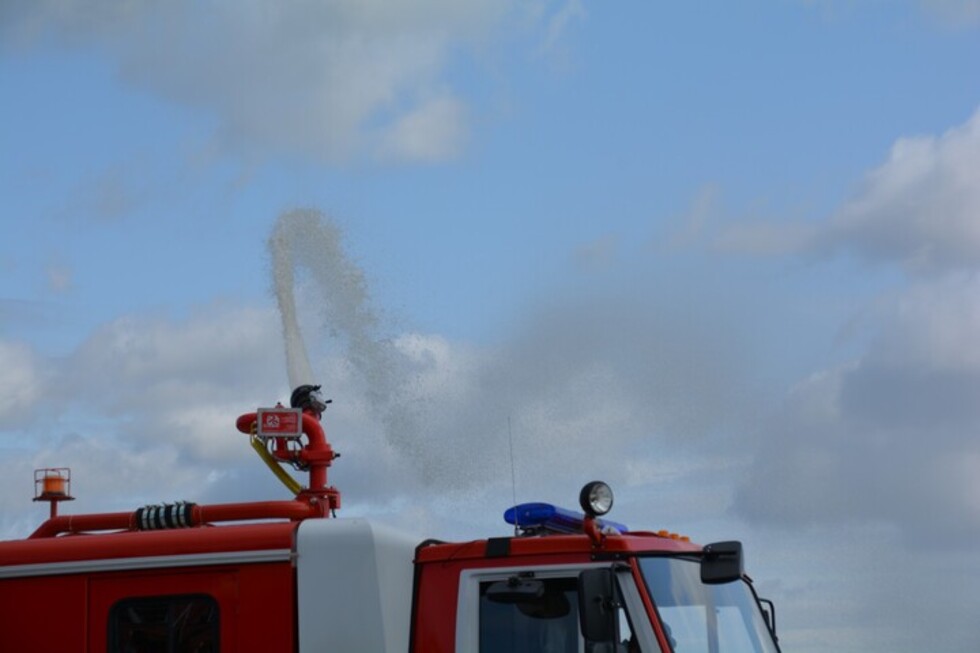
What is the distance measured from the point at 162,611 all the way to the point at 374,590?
1533 millimetres

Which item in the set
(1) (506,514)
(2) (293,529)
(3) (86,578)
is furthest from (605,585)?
(3) (86,578)

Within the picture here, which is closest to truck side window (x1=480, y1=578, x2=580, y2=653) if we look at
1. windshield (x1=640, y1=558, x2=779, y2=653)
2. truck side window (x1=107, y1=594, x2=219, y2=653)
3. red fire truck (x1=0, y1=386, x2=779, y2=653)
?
red fire truck (x1=0, y1=386, x2=779, y2=653)

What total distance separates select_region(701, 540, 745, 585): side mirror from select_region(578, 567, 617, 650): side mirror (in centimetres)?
82

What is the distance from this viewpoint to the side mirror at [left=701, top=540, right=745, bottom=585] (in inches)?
367

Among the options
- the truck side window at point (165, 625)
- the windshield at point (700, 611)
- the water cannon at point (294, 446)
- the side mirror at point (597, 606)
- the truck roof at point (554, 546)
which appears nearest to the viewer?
the side mirror at point (597, 606)

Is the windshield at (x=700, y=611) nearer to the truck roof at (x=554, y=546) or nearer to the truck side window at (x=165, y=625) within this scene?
the truck roof at (x=554, y=546)

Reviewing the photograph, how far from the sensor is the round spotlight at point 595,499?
9.66 meters

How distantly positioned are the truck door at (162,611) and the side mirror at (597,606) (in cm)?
246

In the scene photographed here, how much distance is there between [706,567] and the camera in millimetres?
9391

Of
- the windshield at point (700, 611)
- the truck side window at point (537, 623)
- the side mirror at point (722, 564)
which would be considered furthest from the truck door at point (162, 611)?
the side mirror at point (722, 564)

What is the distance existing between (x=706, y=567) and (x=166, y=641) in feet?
12.2

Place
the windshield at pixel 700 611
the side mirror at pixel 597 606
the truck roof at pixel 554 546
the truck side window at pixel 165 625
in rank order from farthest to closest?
the truck side window at pixel 165 625, the truck roof at pixel 554 546, the windshield at pixel 700 611, the side mirror at pixel 597 606

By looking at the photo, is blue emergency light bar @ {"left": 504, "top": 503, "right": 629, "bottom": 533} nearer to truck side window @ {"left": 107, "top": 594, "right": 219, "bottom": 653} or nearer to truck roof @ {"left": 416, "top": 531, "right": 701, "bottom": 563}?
truck roof @ {"left": 416, "top": 531, "right": 701, "bottom": 563}

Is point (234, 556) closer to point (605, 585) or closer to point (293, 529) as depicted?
point (293, 529)
